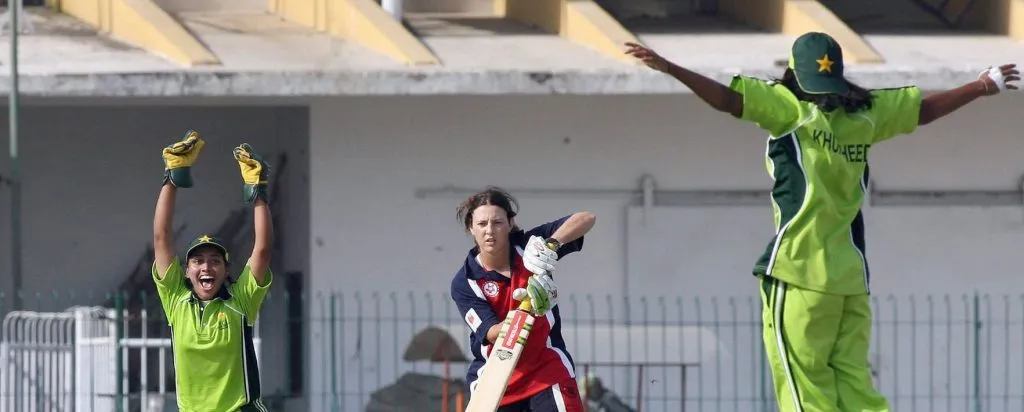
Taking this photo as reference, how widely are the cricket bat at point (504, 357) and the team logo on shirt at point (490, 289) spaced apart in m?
0.17

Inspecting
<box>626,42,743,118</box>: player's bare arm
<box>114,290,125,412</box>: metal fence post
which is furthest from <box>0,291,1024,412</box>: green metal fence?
<box>626,42,743,118</box>: player's bare arm

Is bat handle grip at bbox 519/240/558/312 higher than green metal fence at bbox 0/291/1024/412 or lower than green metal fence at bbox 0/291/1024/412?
higher

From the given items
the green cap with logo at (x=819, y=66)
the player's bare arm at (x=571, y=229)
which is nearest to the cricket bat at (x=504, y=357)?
the player's bare arm at (x=571, y=229)

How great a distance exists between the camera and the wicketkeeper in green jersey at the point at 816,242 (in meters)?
6.75

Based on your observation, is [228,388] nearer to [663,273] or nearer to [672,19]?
[663,273]

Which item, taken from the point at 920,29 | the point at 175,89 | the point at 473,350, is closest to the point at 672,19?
the point at 920,29

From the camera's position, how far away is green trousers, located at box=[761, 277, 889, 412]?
6.76 metres

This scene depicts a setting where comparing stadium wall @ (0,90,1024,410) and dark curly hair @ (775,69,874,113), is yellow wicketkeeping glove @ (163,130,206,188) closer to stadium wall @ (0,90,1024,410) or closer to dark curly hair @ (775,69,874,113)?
dark curly hair @ (775,69,874,113)

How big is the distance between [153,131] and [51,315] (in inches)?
179

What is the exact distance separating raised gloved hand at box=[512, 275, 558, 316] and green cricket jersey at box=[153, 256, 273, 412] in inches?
52.8

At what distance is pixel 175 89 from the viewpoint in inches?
506

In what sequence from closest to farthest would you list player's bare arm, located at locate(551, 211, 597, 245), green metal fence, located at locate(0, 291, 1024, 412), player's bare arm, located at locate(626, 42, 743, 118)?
player's bare arm, located at locate(626, 42, 743, 118) → player's bare arm, located at locate(551, 211, 597, 245) → green metal fence, located at locate(0, 291, 1024, 412)

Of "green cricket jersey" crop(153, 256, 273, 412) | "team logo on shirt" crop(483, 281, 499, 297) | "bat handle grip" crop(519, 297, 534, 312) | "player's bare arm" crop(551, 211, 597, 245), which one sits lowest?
"green cricket jersey" crop(153, 256, 273, 412)

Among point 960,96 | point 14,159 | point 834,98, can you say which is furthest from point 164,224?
point 14,159
